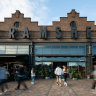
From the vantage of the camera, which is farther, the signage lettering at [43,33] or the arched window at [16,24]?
the arched window at [16,24]

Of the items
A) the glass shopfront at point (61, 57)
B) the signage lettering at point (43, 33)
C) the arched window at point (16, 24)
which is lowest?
the glass shopfront at point (61, 57)

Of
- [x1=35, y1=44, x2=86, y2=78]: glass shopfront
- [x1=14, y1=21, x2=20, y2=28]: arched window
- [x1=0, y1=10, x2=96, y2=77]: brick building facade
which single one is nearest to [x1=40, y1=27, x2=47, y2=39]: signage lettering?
[x1=0, y1=10, x2=96, y2=77]: brick building facade

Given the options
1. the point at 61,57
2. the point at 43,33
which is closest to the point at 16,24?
the point at 43,33

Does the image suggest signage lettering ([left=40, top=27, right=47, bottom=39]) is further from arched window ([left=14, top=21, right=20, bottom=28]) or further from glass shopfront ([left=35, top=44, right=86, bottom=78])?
arched window ([left=14, top=21, right=20, bottom=28])

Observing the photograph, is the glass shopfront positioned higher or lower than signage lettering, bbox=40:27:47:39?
lower

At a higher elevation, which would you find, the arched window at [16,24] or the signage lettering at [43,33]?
the arched window at [16,24]

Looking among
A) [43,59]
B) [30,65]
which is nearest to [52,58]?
→ [43,59]

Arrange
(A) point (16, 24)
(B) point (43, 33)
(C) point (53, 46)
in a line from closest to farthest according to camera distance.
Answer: (B) point (43, 33) → (C) point (53, 46) → (A) point (16, 24)

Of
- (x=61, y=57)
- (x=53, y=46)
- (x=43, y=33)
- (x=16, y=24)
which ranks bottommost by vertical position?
(x=61, y=57)

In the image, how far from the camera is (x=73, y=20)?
2844cm

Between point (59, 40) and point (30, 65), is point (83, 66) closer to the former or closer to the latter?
point (59, 40)

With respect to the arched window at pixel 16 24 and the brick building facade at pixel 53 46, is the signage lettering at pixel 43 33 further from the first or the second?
the arched window at pixel 16 24

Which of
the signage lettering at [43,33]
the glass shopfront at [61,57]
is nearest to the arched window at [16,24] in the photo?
the signage lettering at [43,33]

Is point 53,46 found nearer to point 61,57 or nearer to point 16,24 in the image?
point 61,57
